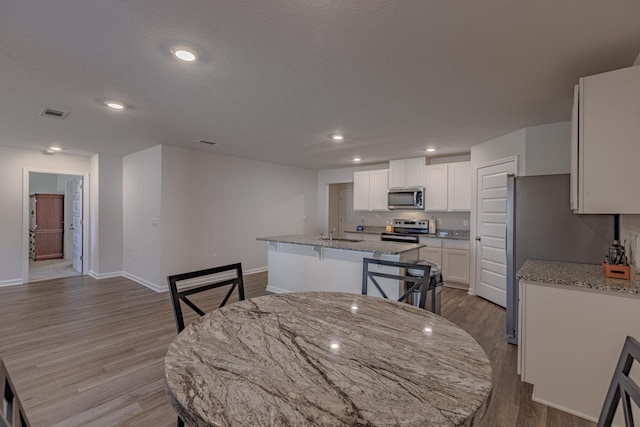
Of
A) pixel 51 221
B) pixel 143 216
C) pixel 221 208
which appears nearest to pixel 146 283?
pixel 143 216

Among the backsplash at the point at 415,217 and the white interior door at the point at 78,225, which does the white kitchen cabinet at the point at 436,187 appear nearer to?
the backsplash at the point at 415,217

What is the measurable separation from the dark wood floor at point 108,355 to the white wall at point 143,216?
0.48 m

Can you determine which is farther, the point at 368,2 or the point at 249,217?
the point at 249,217

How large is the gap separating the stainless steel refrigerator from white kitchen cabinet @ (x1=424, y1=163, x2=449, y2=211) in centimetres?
247

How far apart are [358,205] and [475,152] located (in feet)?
8.39

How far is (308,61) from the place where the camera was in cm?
204

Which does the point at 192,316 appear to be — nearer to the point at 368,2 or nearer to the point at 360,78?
the point at 360,78

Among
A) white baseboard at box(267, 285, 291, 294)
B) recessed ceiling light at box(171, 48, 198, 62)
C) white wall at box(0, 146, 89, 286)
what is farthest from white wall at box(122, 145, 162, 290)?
recessed ceiling light at box(171, 48, 198, 62)

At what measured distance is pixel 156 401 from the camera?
204 cm

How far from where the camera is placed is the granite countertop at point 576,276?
5.96ft

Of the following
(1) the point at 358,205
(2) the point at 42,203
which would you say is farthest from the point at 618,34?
(2) the point at 42,203

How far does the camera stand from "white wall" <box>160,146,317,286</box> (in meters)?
4.77

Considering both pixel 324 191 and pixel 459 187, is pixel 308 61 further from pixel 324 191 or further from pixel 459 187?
pixel 324 191

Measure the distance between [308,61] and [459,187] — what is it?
3.93 m
